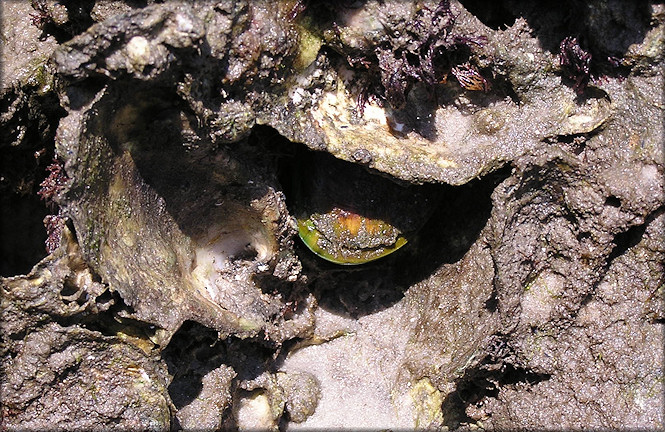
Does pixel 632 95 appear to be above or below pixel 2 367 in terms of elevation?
above

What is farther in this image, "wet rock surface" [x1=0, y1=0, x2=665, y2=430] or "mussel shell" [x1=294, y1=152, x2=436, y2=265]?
"mussel shell" [x1=294, y1=152, x2=436, y2=265]

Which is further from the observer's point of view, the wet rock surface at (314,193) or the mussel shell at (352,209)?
the mussel shell at (352,209)

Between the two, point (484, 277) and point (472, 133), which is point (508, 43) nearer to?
point (472, 133)

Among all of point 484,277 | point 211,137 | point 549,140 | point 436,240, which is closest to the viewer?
point 211,137

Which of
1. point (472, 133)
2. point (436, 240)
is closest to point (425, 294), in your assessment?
point (436, 240)

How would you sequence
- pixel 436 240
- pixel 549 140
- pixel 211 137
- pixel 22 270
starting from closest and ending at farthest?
pixel 211 137
pixel 549 140
pixel 436 240
pixel 22 270

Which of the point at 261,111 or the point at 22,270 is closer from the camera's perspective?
the point at 261,111

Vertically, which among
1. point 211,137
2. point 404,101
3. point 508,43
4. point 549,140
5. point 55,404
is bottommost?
point 55,404
